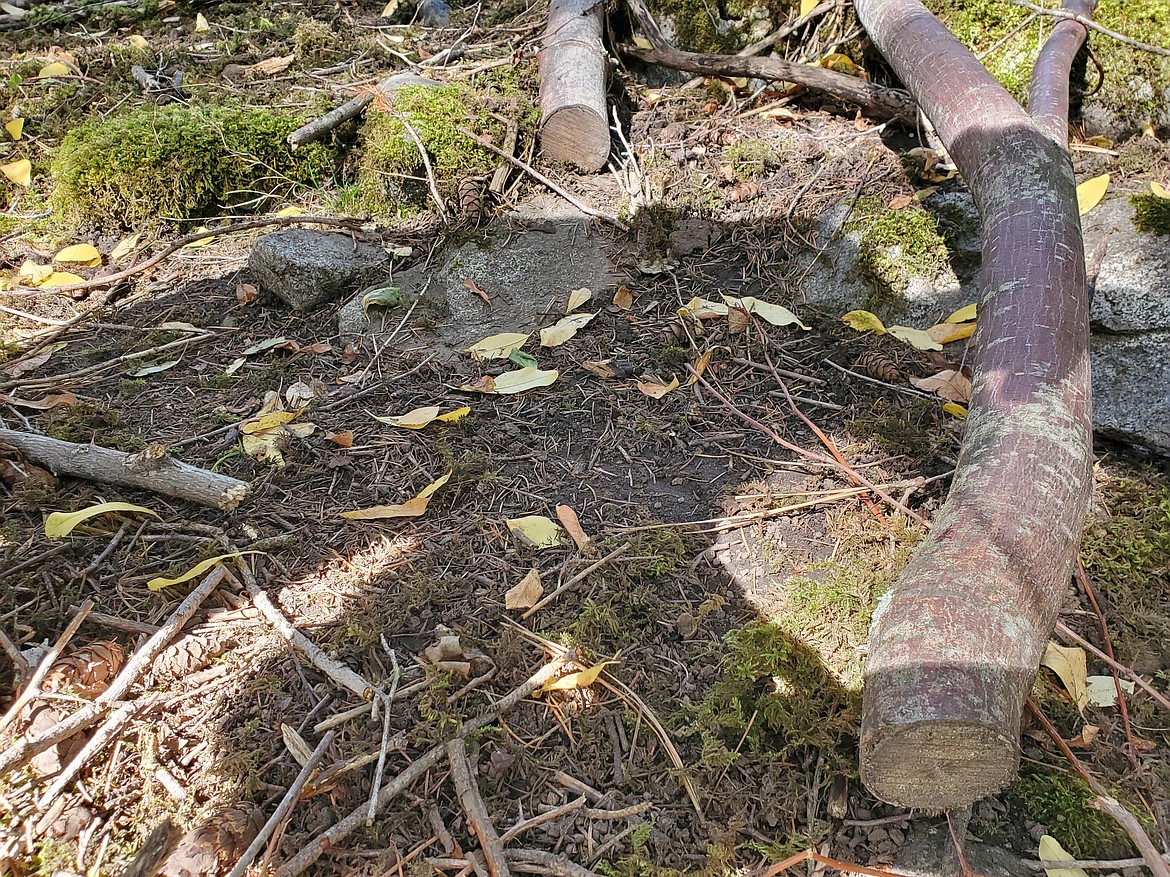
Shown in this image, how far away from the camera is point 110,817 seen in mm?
1527

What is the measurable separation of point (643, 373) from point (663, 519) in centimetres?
75

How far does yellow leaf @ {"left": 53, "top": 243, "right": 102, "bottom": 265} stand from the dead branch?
321cm

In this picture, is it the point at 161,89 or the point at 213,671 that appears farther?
the point at 161,89

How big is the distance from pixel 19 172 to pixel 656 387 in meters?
3.63

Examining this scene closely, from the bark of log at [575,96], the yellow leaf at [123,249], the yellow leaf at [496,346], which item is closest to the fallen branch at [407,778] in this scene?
the yellow leaf at [496,346]

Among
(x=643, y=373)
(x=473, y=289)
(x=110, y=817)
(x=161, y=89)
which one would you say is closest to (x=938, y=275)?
(x=643, y=373)

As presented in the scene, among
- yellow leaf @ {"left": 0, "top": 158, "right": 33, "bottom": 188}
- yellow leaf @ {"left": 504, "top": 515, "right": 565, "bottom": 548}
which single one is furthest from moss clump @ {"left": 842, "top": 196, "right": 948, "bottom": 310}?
yellow leaf @ {"left": 0, "top": 158, "right": 33, "bottom": 188}

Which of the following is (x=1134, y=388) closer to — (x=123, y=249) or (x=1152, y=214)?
(x=1152, y=214)

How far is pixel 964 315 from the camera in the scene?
9.18 ft

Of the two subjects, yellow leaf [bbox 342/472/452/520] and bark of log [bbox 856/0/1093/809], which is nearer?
bark of log [bbox 856/0/1093/809]

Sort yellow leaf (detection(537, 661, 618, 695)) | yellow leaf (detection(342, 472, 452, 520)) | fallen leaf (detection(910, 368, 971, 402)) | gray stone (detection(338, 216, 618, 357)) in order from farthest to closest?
1. gray stone (detection(338, 216, 618, 357))
2. fallen leaf (detection(910, 368, 971, 402))
3. yellow leaf (detection(342, 472, 452, 520))
4. yellow leaf (detection(537, 661, 618, 695))

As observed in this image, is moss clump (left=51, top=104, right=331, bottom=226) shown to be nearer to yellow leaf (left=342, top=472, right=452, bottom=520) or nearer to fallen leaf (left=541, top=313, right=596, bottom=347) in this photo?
fallen leaf (left=541, top=313, right=596, bottom=347)

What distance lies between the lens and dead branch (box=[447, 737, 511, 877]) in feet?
4.85

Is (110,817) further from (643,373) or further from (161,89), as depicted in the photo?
(161,89)
